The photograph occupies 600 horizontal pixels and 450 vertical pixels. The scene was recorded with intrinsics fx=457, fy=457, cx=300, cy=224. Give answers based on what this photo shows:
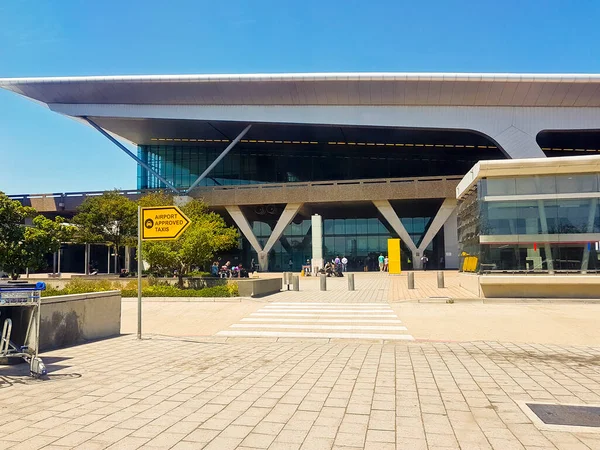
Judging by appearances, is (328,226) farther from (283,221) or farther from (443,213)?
(443,213)

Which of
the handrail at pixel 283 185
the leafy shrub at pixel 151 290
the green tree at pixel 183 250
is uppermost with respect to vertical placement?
the handrail at pixel 283 185

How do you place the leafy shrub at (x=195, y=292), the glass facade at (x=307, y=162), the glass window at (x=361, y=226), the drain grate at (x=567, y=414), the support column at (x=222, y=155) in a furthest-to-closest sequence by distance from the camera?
the glass facade at (x=307, y=162)
the glass window at (x=361, y=226)
the support column at (x=222, y=155)
the leafy shrub at (x=195, y=292)
the drain grate at (x=567, y=414)

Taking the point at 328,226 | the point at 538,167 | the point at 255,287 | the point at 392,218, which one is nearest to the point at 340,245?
the point at 328,226

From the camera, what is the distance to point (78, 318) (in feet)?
32.5

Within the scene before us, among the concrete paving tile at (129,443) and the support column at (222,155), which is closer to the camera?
the concrete paving tile at (129,443)

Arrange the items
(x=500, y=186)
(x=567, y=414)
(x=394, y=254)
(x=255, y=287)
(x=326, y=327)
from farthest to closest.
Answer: (x=394, y=254) < (x=255, y=287) < (x=500, y=186) < (x=326, y=327) < (x=567, y=414)

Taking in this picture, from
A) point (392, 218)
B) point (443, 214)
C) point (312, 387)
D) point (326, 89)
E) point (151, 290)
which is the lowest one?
point (312, 387)

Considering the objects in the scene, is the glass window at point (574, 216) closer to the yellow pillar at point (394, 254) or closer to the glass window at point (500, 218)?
the glass window at point (500, 218)

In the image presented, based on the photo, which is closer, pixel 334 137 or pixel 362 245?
pixel 362 245

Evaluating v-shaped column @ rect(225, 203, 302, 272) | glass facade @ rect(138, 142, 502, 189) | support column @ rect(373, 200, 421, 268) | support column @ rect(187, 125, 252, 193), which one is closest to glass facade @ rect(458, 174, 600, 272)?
support column @ rect(373, 200, 421, 268)

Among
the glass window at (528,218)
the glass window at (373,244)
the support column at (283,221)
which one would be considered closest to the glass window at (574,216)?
the glass window at (528,218)

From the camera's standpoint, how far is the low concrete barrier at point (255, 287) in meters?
19.3

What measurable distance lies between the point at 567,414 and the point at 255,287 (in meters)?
15.4

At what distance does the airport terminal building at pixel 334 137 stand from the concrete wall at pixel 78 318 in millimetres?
33534
